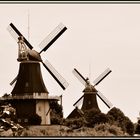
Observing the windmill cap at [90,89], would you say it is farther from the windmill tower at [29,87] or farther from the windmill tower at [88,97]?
the windmill tower at [29,87]

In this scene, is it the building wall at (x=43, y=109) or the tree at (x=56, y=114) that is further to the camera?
the tree at (x=56, y=114)

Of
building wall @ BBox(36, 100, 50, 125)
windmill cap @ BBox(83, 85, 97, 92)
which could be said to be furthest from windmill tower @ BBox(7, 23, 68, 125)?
windmill cap @ BBox(83, 85, 97, 92)

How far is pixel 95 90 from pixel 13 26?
66.5 ft

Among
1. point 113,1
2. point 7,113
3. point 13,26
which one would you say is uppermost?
point 13,26

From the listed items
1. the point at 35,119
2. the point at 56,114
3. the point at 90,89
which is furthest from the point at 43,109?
the point at 56,114

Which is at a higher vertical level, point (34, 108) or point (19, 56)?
point (19, 56)

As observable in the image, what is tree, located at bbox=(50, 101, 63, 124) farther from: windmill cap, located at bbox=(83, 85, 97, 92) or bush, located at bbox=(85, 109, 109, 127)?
windmill cap, located at bbox=(83, 85, 97, 92)

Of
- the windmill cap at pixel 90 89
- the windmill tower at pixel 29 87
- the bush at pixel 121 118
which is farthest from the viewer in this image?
the bush at pixel 121 118

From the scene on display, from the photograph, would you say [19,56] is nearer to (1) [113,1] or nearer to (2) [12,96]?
(2) [12,96]

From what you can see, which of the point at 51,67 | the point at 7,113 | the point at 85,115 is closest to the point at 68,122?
the point at 85,115

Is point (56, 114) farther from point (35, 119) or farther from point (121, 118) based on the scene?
point (35, 119)

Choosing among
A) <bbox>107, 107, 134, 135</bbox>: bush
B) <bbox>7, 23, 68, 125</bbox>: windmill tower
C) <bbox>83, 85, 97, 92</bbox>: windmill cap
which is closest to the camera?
<bbox>7, 23, 68, 125</bbox>: windmill tower

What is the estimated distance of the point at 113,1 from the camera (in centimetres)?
3725

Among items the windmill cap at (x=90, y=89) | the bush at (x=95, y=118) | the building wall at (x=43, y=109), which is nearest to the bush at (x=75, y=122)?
the bush at (x=95, y=118)
